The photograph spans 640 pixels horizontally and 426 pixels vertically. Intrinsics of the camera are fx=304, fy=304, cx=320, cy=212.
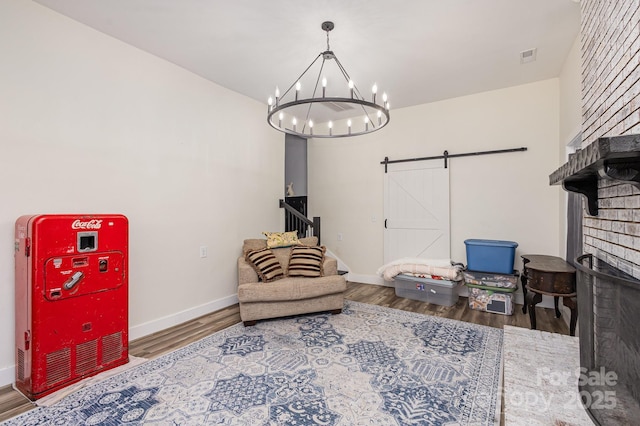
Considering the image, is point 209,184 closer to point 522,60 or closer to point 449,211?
point 449,211

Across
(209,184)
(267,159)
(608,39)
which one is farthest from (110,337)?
(608,39)

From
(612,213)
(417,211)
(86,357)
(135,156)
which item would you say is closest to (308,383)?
(86,357)

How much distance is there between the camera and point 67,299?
2.26 meters

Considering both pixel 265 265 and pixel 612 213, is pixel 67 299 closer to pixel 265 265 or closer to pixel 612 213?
pixel 265 265

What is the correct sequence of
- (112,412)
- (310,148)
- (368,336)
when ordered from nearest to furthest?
1. (112,412)
2. (368,336)
3. (310,148)

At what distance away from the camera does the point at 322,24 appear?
8.85ft

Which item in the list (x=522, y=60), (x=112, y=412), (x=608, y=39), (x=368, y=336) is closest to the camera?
(x=608, y=39)

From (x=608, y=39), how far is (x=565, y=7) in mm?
1294

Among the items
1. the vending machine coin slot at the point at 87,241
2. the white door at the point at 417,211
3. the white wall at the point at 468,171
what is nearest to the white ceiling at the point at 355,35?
the white wall at the point at 468,171

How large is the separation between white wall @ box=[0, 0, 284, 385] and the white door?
211 centimetres

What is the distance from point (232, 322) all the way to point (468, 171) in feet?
12.6

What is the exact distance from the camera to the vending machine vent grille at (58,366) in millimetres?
2141

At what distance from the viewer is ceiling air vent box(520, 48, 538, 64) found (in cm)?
324

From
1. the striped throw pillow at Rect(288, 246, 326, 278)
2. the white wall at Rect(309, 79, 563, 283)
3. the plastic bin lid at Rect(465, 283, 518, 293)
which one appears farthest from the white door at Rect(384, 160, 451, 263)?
the striped throw pillow at Rect(288, 246, 326, 278)
